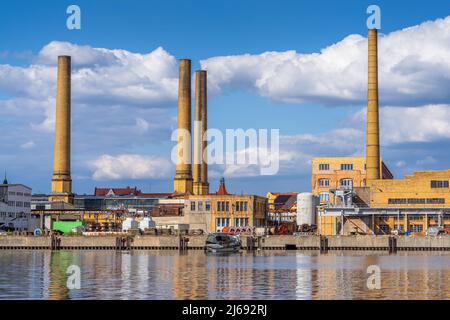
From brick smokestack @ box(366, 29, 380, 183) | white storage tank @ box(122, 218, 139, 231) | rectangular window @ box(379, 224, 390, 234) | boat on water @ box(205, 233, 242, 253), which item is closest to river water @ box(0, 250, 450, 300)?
boat on water @ box(205, 233, 242, 253)

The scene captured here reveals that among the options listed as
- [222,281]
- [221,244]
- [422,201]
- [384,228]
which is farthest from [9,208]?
[222,281]

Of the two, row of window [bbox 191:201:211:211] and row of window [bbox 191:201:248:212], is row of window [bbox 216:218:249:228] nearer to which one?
row of window [bbox 191:201:248:212]

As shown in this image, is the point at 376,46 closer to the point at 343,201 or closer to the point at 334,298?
the point at 343,201

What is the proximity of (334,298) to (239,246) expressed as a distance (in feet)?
295

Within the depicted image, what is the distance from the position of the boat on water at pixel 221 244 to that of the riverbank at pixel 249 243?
24.5ft

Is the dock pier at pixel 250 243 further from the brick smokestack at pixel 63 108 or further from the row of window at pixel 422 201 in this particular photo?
the brick smokestack at pixel 63 108

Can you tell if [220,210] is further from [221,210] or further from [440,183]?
[440,183]

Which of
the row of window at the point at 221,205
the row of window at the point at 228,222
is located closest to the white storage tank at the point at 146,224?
the row of window at the point at 221,205

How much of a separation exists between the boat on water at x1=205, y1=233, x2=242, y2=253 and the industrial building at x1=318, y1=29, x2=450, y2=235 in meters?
31.9

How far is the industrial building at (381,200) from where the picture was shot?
170 m

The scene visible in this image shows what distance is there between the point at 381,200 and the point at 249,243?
31.4m

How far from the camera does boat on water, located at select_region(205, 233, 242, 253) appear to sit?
142 meters
